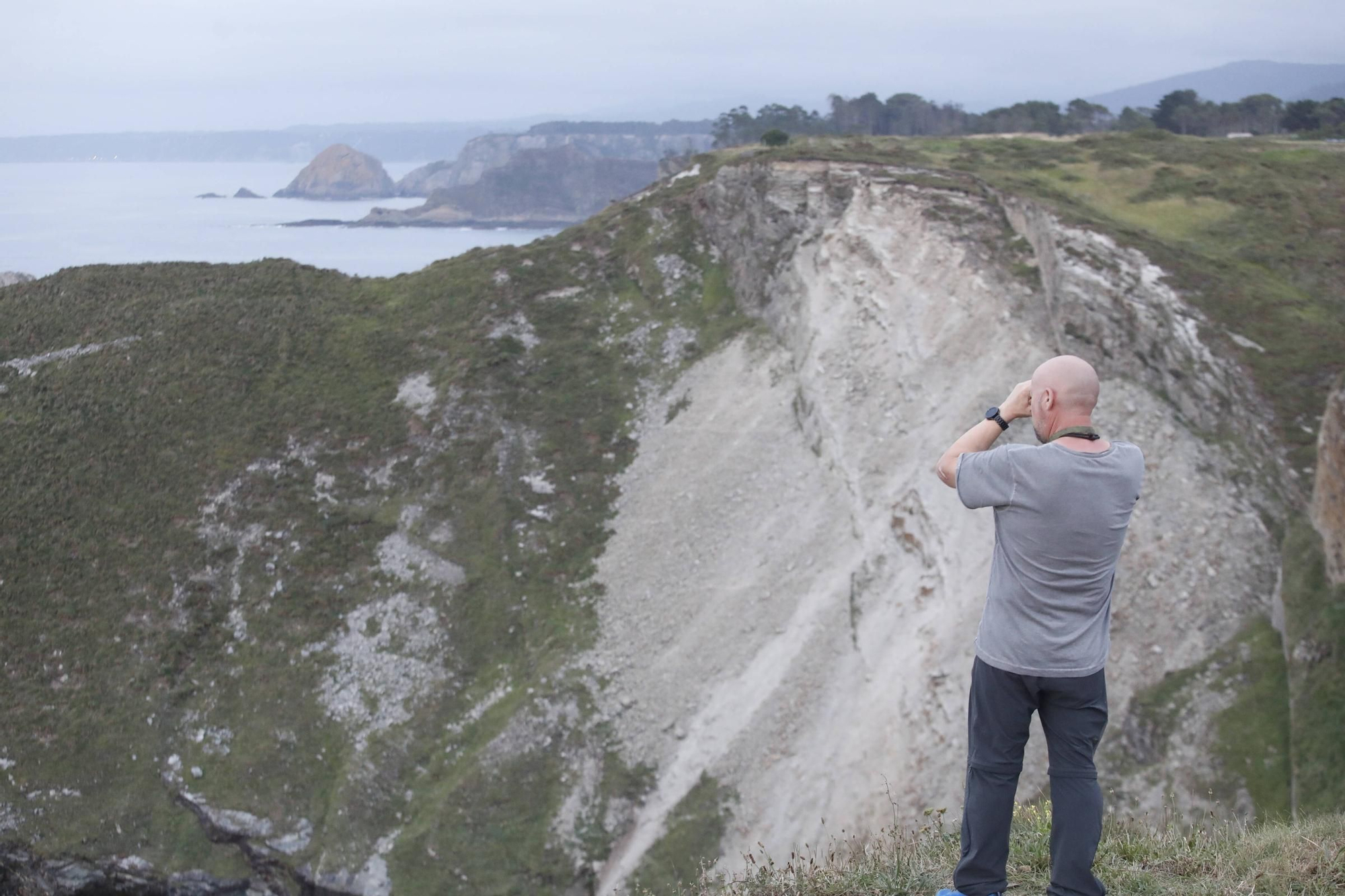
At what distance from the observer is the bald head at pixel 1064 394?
6855 millimetres

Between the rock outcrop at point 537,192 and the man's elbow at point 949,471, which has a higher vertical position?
the rock outcrop at point 537,192

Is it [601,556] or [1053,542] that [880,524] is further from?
[1053,542]

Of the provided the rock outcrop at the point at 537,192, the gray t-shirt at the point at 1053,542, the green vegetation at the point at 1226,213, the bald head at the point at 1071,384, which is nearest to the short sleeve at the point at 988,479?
the gray t-shirt at the point at 1053,542

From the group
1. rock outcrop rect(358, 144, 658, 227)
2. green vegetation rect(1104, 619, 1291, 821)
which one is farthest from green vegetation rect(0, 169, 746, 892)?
rock outcrop rect(358, 144, 658, 227)

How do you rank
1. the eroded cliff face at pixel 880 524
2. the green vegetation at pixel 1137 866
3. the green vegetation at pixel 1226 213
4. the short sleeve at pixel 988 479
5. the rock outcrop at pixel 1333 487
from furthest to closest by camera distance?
the green vegetation at pixel 1226 213
the eroded cliff face at pixel 880 524
the rock outcrop at pixel 1333 487
the green vegetation at pixel 1137 866
the short sleeve at pixel 988 479

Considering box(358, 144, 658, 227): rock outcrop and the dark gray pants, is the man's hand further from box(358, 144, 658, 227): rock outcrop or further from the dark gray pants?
box(358, 144, 658, 227): rock outcrop

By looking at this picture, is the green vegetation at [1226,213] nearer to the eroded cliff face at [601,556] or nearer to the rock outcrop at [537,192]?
the eroded cliff face at [601,556]

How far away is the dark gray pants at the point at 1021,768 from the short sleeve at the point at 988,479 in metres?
1.42

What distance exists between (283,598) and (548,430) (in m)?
12.5

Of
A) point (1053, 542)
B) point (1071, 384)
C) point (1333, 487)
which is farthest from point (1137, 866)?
point (1333, 487)

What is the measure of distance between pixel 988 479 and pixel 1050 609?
3.61 ft

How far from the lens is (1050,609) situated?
690 cm

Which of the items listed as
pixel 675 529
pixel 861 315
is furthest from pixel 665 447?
pixel 861 315

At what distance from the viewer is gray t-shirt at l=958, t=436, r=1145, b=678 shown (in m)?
6.63
